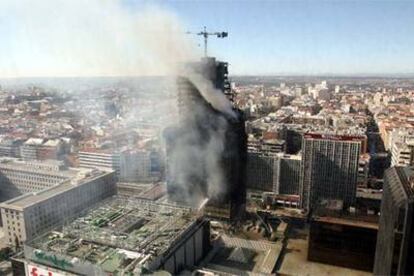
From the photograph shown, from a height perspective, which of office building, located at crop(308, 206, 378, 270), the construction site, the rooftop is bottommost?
office building, located at crop(308, 206, 378, 270)

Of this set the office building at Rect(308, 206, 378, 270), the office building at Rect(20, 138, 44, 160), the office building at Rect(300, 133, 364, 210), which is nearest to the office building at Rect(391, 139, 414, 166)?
the office building at Rect(300, 133, 364, 210)

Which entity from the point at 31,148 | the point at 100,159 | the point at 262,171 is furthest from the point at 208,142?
the point at 31,148

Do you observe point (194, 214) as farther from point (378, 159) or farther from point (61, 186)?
point (378, 159)

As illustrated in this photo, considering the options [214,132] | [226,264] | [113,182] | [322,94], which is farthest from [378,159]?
[322,94]

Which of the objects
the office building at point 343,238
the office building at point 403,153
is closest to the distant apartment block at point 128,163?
the office building at point 343,238

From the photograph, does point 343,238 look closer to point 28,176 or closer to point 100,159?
point 28,176

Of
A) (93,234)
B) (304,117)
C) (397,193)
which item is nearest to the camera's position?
(397,193)

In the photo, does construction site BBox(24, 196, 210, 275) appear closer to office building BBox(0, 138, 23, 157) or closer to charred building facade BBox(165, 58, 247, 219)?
charred building facade BBox(165, 58, 247, 219)
